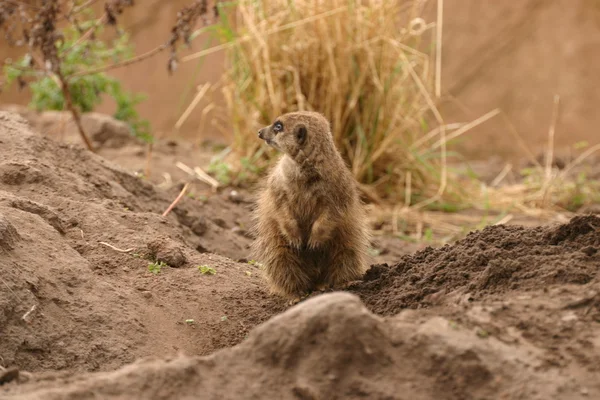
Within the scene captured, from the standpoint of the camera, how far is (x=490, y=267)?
2443 millimetres

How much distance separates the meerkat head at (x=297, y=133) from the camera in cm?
315

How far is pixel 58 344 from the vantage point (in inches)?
100

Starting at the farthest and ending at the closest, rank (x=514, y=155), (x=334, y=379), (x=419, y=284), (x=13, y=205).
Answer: (x=514, y=155), (x=13, y=205), (x=419, y=284), (x=334, y=379)

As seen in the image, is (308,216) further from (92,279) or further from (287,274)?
(92,279)

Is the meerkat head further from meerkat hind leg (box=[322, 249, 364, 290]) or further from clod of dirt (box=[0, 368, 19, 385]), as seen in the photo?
clod of dirt (box=[0, 368, 19, 385])

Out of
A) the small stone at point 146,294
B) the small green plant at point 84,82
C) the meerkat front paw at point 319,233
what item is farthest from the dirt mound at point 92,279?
the small green plant at point 84,82

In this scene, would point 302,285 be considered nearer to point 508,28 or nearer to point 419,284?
point 419,284

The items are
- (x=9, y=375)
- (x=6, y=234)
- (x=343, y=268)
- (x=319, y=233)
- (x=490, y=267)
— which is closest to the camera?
(x=9, y=375)

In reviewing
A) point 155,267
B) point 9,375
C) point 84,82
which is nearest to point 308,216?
point 155,267

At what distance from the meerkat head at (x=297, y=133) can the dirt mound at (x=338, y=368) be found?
1204 mm

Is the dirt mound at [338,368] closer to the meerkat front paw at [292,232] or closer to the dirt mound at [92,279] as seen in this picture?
the dirt mound at [92,279]

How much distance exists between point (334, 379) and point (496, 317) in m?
0.47

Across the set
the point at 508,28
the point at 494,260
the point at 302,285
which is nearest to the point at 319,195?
the point at 302,285

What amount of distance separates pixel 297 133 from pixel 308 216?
31cm
